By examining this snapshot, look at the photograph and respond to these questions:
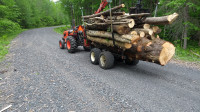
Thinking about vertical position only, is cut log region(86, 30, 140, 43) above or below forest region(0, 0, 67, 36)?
below

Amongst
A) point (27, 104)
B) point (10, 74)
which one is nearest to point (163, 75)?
point (27, 104)

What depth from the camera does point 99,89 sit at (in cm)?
369

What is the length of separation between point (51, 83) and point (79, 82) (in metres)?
0.91

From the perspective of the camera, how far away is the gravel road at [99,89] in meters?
2.94

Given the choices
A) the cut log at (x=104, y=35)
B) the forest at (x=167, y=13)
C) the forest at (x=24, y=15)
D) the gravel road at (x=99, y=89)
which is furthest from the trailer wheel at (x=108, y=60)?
the forest at (x=24, y=15)

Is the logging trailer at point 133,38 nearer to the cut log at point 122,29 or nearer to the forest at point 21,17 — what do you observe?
the cut log at point 122,29

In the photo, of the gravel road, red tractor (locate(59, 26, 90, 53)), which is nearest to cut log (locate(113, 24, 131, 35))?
the gravel road

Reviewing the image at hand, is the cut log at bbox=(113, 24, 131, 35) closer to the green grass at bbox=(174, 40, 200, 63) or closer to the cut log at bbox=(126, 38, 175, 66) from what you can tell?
the cut log at bbox=(126, 38, 175, 66)

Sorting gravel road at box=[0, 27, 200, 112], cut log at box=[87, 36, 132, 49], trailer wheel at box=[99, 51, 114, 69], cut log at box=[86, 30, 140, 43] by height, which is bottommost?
gravel road at box=[0, 27, 200, 112]

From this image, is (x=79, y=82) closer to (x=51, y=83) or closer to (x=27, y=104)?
(x=51, y=83)

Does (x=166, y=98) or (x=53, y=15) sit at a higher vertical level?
(x=53, y=15)

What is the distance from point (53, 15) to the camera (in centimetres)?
5184

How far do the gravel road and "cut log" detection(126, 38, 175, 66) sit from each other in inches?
29.7

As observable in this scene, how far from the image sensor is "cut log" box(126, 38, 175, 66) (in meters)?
3.93
